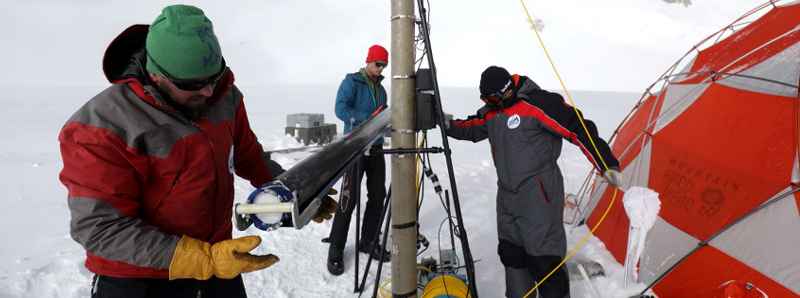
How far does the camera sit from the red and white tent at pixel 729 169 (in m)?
3.05

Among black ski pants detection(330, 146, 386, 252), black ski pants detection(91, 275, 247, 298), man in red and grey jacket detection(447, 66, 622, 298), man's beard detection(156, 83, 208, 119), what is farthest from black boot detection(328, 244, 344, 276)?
man's beard detection(156, 83, 208, 119)

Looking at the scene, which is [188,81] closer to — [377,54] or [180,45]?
[180,45]

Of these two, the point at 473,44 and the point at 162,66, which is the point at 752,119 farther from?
the point at 473,44

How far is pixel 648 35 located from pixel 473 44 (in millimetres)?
14215

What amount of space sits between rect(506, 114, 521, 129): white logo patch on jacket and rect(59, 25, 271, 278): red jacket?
1.85m

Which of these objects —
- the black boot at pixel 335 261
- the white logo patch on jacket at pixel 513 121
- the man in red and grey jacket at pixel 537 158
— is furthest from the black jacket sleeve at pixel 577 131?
the black boot at pixel 335 261

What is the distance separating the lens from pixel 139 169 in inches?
62.5

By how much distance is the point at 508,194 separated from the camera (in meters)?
3.21

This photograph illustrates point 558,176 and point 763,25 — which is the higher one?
point 763,25

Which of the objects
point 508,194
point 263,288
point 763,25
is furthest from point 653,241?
point 263,288

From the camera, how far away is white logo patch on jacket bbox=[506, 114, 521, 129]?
3.07 meters

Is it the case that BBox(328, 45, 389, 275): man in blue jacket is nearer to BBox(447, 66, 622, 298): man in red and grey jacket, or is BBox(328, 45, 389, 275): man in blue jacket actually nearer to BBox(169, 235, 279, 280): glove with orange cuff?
BBox(447, 66, 622, 298): man in red and grey jacket

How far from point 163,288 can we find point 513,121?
7.39ft

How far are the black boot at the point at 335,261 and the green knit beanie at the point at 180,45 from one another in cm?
287
